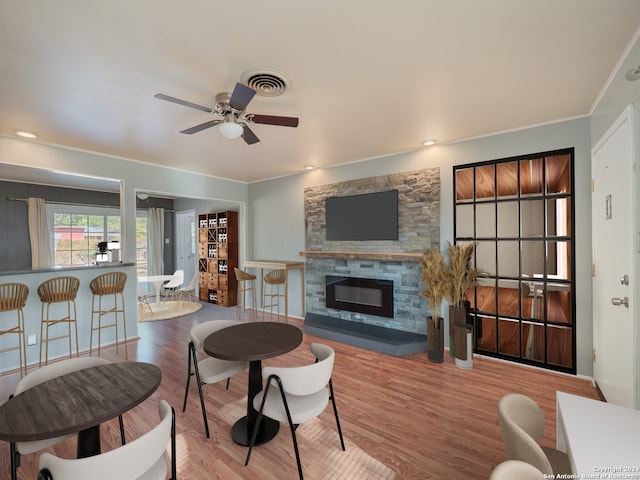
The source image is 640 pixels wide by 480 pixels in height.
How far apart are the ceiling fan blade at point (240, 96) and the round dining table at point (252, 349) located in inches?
67.1

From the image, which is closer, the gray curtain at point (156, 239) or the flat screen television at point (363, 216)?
the flat screen television at point (363, 216)

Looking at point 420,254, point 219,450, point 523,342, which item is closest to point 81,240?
point 219,450

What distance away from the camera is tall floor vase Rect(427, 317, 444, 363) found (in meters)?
3.63

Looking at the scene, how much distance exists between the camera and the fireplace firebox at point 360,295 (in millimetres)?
4484

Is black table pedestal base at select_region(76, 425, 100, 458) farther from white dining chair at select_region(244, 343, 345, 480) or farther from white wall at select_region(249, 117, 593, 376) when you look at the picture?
white wall at select_region(249, 117, 593, 376)

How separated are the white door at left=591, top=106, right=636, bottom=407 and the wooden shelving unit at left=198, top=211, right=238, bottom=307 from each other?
5951 millimetres

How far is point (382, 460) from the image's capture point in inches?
79.8

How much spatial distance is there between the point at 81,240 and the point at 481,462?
309 inches

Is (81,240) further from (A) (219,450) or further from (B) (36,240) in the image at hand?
(A) (219,450)

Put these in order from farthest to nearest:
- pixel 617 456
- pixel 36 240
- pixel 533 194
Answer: pixel 36 240
pixel 533 194
pixel 617 456

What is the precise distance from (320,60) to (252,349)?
2022mm

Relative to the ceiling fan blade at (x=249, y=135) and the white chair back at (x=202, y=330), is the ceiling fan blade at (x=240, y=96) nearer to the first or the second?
the ceiling fan blade at (x=249, y=135)

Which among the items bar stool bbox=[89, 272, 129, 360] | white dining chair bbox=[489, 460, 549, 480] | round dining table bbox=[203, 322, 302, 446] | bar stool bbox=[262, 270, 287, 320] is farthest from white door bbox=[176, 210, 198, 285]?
white dining chair bbox=[489, 460, 549, 480]

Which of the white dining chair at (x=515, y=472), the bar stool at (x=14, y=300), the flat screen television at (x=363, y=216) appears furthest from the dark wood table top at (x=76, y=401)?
the flat screen television at (x=363, y=216)
